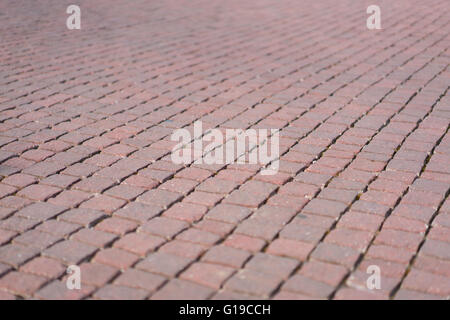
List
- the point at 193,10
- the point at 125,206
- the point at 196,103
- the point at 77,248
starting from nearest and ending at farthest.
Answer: the point at 77,248, the point at 125,206, the point at 196,103, the point at 193,10

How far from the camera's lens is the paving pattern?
3.12m

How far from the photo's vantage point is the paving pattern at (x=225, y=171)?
312 centimetres

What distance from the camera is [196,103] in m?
5.96

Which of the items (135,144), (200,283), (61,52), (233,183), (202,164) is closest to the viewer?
(200,283)

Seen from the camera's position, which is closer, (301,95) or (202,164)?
(202,164)

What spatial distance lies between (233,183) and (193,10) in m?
7.77

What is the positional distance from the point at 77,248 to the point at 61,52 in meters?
5.29

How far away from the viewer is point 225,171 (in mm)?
4371

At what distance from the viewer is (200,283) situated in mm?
3023

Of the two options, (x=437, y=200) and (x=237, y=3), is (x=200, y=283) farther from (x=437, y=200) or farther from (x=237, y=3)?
(x=237, y=3)

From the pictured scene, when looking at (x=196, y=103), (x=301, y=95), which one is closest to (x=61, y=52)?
(x=196, y=103)
